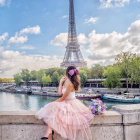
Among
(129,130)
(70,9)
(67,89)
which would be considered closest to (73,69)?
(67,89)

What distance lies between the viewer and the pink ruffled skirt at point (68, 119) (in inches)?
119

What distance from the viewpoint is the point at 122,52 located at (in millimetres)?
32188

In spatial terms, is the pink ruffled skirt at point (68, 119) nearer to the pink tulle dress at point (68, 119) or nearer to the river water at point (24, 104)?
the pink tulle dress at point (68, 119)

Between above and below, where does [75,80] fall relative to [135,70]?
below

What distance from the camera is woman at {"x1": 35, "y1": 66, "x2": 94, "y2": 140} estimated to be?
9.94 ft

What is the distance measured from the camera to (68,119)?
3.07 metres

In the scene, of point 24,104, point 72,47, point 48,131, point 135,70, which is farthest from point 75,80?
point 72,47

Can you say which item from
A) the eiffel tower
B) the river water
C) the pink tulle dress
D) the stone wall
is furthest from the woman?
the eiffel tower

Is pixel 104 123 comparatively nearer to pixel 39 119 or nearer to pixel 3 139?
pixel 39 119

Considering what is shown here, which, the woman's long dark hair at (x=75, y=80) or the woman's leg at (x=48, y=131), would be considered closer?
the woman's leg at (x=48, y=131)

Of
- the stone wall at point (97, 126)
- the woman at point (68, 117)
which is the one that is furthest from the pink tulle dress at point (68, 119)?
the stone wall at point (97, 126)

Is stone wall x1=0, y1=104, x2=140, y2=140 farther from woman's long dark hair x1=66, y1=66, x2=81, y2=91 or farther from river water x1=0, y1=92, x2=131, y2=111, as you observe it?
river water x1=0, y1=92, x2=131, y2=111

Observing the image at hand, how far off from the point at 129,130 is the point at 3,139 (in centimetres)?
224

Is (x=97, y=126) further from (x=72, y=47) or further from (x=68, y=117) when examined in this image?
(x=72, y=47)
